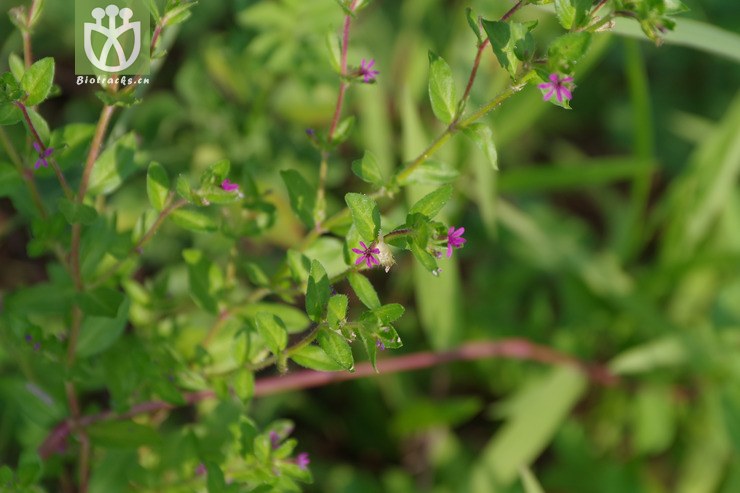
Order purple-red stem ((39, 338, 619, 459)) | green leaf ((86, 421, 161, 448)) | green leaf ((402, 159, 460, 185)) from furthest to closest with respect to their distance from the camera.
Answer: purple-red stem ((39, 338, 619, 459)) → green leaf ((86, 421, 161, 448)) → green leaf ((402, 159, 460, 185))

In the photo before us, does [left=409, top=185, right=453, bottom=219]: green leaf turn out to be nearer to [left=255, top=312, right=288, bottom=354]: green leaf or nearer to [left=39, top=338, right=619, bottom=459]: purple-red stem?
[left=255, top=312, right=288, bottom=354]: green leaf

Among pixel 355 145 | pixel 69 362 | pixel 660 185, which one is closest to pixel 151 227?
pixel 69 362

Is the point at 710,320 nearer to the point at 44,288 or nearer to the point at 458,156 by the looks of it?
the point at 458,156

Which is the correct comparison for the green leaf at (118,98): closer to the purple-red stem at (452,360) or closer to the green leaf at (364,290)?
the green leaf at (364,290)

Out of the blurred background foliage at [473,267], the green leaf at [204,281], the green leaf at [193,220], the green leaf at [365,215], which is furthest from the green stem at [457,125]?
the blurred background foliage at [473,267]

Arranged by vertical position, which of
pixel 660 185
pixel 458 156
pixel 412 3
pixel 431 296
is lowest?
pixel 660 185

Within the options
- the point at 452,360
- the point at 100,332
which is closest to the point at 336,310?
the point at 100,332

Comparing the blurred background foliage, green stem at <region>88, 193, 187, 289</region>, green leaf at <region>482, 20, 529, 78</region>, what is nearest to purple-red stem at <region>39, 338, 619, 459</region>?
the blurred background foliage

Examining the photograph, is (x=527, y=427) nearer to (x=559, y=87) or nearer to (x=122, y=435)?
(x=122, y=435)
